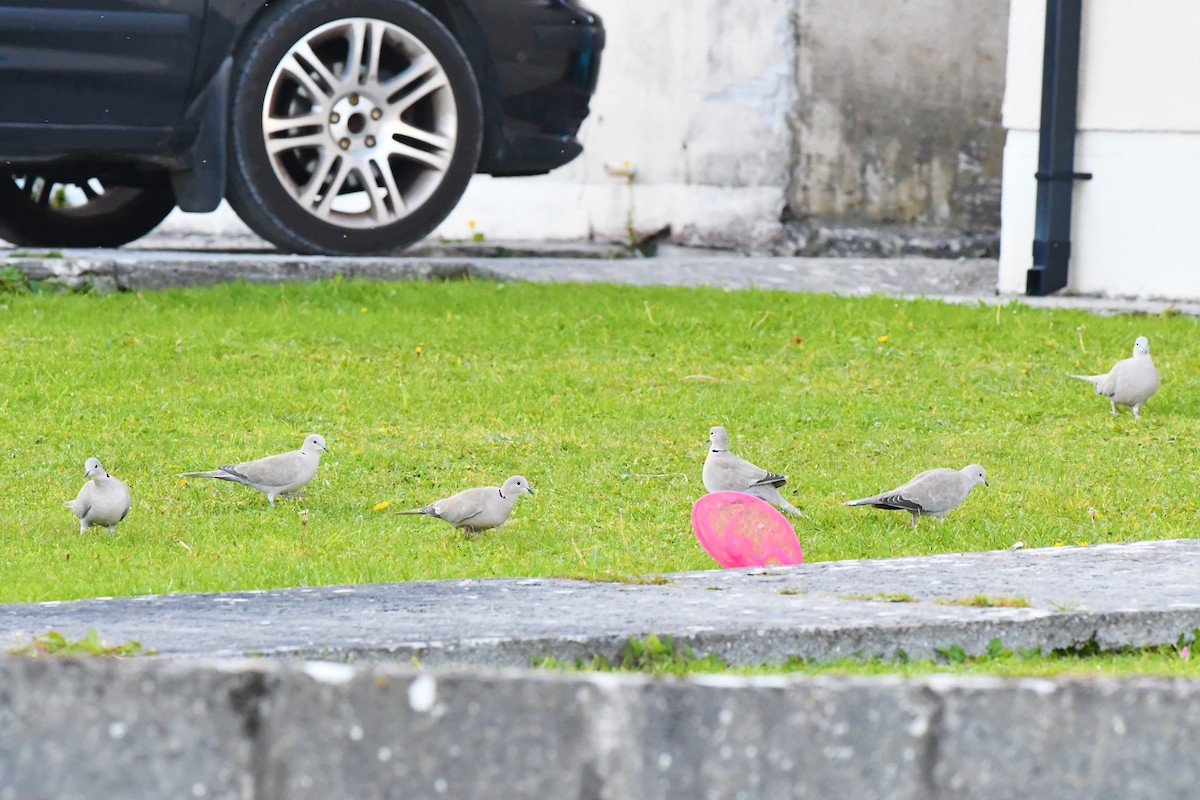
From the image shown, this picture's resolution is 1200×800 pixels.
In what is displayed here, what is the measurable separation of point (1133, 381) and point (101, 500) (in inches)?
155

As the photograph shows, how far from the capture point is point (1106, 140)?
1123cm

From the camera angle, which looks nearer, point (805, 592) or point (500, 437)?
point (805, 592)

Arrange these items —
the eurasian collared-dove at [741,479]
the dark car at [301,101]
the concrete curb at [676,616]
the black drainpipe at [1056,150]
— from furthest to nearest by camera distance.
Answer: the black drainpipe at [1056,150], the dark car at [301,101], the eurasian collared-dove at [741,479], the concrete curb at [676,616]

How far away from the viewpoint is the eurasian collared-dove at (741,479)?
591 centimetres

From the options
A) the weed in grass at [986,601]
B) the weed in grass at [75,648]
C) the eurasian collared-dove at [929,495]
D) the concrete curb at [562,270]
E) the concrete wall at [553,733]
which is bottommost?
the concrete curb at [562,270]

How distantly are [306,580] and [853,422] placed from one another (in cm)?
315

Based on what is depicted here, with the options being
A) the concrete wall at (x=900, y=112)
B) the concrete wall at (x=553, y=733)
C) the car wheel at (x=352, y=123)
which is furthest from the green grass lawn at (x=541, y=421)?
the concrete wall at (x=900, y=112)

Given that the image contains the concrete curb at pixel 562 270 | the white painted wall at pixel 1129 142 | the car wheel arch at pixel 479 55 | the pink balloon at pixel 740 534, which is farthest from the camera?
the white painted wall at pixel 1129 142

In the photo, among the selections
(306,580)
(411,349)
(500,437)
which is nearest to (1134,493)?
(500,437)

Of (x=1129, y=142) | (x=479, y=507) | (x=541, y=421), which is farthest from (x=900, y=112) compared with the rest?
(x=479, y=507)

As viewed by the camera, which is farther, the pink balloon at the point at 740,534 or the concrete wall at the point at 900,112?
the concrete wall at the point at 900,112

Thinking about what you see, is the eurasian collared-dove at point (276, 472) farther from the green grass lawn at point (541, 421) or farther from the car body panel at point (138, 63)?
the car body panel at point (138, 63)

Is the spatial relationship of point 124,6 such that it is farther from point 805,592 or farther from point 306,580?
point 805,592

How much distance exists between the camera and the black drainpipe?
36.4 ft
